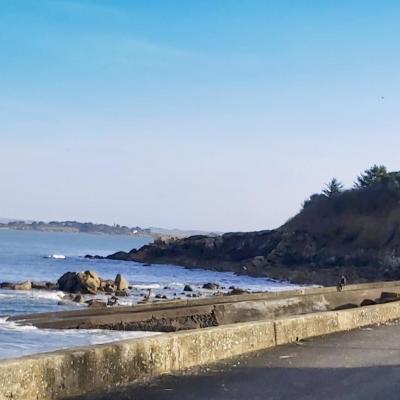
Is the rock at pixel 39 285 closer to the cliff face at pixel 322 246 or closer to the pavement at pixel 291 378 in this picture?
the cliff face at pixel 322 246

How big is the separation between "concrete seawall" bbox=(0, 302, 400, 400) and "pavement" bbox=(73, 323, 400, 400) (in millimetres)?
191

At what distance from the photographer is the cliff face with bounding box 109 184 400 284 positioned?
262 ft

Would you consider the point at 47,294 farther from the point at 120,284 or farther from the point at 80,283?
the point at 120,284

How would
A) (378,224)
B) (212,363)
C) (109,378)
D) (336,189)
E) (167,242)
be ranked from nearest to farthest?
(109,378), (212,363), (378,224), (336,189), (167,242)

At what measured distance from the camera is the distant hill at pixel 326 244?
8006 cm

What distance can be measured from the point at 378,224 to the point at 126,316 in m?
72.2

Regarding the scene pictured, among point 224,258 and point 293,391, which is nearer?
point 293,391

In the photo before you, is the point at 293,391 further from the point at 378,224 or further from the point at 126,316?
the point at 378,224

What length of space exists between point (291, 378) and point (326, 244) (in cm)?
8124

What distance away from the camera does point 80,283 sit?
171 ft

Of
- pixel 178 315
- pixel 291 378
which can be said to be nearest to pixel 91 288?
pixel 178 315

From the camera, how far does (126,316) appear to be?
18.6m

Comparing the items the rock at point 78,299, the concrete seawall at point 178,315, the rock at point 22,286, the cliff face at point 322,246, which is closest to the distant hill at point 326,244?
the cliff face at point 322,246

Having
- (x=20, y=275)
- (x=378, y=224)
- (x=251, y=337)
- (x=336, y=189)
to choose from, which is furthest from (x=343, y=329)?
(x=336, y=189)
